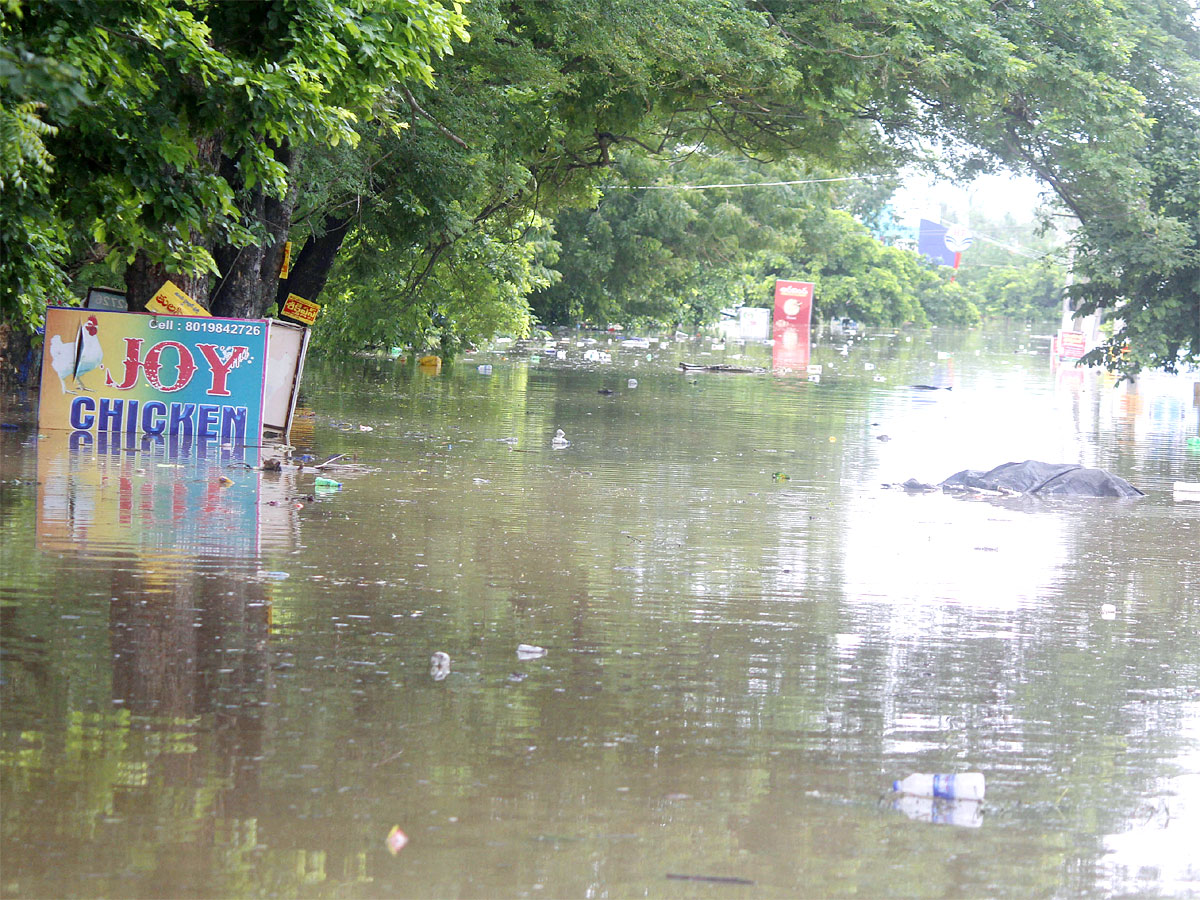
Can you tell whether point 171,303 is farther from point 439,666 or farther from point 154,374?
point 439,666

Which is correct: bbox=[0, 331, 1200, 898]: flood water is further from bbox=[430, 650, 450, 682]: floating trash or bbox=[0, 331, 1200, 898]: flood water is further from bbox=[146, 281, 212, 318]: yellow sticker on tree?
bbox=[146, 281, 212, 318]: yellow sticker on tree

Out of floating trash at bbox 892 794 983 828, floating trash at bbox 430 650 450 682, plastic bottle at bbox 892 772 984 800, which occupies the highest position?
floating trash at bbox 430 650 450 682

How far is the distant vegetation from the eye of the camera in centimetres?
759

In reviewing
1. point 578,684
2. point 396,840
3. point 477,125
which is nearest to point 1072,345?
point 477,125

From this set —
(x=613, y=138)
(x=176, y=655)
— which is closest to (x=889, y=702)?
(x=176, y=655)

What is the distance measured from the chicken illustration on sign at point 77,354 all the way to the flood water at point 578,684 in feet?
2.91

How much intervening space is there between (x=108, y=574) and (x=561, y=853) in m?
4.06

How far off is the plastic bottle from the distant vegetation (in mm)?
3770

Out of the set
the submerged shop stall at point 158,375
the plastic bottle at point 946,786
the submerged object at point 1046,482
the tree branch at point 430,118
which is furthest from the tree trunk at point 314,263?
the plastic bottle at point 946,786

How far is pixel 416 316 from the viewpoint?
2492cm

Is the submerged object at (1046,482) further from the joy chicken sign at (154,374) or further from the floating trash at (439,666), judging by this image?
the floating trash at (439,666)

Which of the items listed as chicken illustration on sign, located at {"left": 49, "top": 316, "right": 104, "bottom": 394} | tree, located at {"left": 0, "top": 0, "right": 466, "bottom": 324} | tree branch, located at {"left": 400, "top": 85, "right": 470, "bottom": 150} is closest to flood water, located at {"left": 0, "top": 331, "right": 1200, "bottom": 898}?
chicken illustration on sign, located at {"left": 49, "top": 316, "right": 104, "bottom": 394}

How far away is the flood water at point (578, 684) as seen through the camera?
4.12m

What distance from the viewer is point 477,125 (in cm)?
1582
